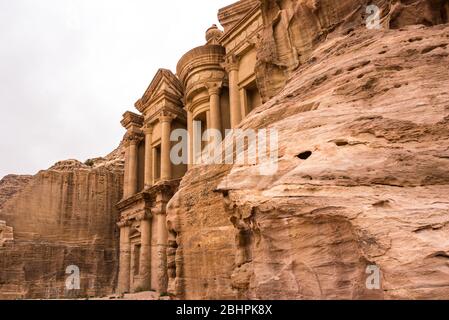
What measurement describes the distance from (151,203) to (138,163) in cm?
518

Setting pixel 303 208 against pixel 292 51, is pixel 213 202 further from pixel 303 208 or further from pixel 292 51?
pixel 292 51

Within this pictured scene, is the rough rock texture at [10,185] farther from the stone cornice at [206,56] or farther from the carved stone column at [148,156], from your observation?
the stone cornice at [206,56]

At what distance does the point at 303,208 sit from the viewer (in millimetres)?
3012

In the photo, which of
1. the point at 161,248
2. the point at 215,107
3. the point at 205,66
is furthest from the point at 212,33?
the point at 161,248

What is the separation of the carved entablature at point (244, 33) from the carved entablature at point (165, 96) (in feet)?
20.2

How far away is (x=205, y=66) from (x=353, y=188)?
61.3 feet

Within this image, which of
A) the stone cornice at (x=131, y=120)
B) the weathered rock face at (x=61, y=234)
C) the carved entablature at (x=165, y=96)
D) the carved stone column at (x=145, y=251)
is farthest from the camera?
the stone cornice at (x=131, y=120)

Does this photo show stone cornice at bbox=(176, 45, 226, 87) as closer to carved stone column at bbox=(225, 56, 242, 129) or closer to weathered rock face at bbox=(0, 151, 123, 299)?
carved stone column at bbox=(225, 56, 242, 129)

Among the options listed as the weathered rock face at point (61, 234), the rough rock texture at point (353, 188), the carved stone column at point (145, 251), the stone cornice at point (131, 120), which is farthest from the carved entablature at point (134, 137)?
the rough rock texture at point (353, 188)

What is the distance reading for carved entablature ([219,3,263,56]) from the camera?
682 inches

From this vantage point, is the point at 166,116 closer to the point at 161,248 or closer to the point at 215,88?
the point at 215,88

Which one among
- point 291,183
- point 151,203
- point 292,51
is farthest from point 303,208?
point 151,203

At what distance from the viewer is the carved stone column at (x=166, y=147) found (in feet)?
74.2

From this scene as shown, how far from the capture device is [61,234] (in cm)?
2312
